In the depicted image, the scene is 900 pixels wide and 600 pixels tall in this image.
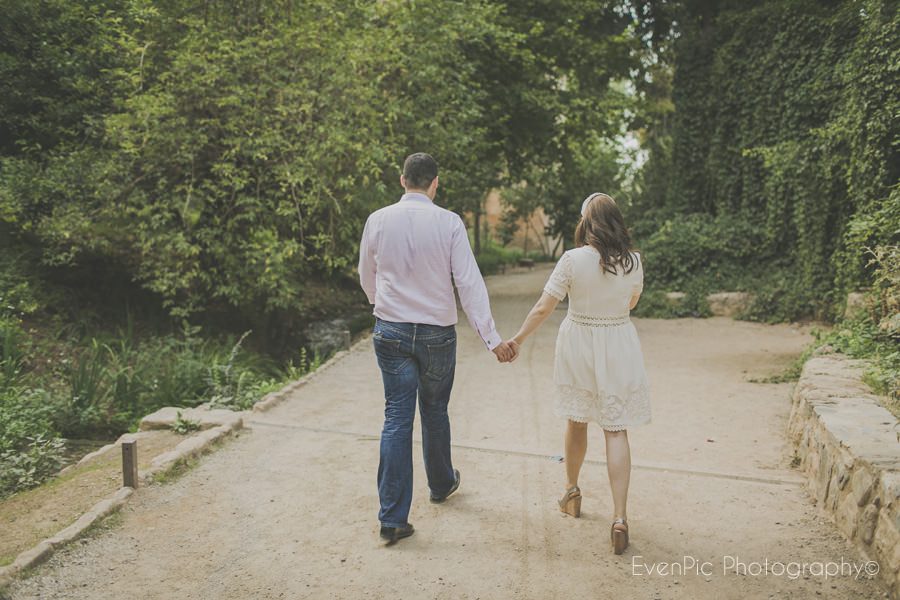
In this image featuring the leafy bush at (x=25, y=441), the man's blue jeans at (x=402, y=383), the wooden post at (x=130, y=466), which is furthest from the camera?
the leafy bush at (x=25, y=441)

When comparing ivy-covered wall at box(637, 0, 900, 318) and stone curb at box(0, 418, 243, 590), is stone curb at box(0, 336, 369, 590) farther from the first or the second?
ivy-covered wall at box(637, 0, 900, 318)

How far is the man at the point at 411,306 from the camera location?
159 inches

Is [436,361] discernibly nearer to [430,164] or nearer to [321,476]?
[430,164]

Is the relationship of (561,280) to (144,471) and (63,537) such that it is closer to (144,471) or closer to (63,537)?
(63,537)

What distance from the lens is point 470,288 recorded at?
13.4 ft

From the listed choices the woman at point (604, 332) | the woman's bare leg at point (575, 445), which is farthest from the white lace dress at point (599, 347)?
the woman's bare leg at point (575, 445)

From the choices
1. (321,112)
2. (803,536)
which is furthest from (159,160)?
(803,536)

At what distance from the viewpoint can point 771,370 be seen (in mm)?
9070

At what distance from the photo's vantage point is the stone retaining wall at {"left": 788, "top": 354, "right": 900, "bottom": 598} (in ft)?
11.5

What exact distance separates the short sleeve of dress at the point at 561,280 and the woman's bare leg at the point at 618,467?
2.62 feet

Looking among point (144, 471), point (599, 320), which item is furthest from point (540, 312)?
point (144, 471)

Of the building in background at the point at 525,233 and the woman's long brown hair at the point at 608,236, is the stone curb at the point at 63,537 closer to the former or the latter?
the woman's long brown hair at the point at 608,236

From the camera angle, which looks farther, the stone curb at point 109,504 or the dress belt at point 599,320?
the dress belt at point 599,320

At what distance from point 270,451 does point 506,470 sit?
1889 mm
